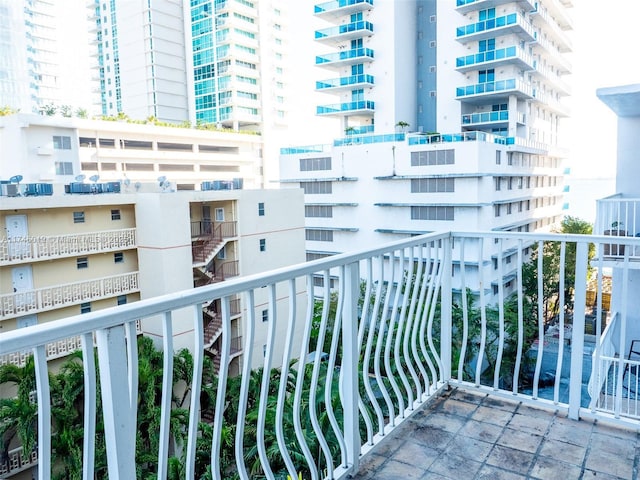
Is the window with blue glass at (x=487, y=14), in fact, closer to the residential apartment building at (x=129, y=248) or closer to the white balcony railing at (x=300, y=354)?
the residential apartment building at (x=129, y=248)

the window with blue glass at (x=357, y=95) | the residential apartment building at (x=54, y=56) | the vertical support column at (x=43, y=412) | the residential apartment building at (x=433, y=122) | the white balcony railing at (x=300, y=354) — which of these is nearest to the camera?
the vertical support column at (x=43, y=412)

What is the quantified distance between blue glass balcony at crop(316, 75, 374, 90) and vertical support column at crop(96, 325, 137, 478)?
28742 millimetres

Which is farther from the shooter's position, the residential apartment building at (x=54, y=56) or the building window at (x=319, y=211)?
the building window at (x=319, y=211)

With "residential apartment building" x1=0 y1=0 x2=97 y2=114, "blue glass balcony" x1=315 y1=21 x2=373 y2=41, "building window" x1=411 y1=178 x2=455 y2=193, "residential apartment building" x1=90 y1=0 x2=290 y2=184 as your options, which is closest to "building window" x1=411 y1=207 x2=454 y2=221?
"building window" x1=411 y1=178 x2=455 y2=193

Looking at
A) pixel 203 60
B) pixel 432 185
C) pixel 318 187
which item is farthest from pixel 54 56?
pixel 432 185

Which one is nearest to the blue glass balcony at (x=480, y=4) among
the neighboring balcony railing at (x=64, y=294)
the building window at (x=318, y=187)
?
the building window at (x=318, y=187)

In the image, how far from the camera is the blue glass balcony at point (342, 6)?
27364mm

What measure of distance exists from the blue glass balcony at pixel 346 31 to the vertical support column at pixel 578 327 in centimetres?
2793

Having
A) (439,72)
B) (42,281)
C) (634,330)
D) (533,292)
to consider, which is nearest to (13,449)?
(42,281)

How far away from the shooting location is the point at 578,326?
93.0 inches

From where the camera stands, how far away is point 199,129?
32062 mm

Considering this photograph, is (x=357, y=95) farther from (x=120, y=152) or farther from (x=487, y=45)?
(x=120, y=152)

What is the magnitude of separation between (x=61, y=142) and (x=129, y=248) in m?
15.8

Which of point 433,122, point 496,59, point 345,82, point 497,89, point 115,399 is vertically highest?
point 345,82
